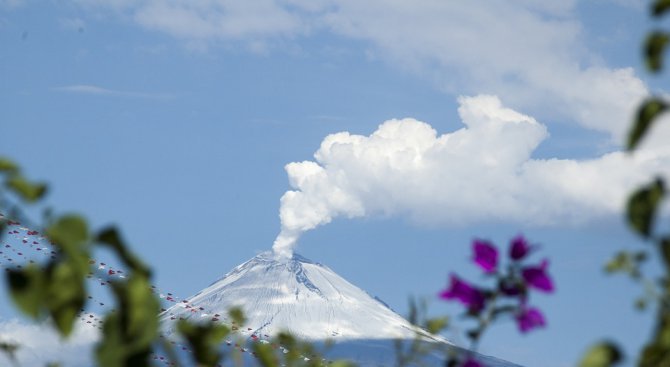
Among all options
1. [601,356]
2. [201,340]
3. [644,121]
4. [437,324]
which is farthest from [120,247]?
[437,324]

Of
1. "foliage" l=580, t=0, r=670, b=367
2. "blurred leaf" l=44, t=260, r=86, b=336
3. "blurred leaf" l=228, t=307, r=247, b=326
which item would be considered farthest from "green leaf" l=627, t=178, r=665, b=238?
"blurred leaf" l=228, t=307, r=247, b=326

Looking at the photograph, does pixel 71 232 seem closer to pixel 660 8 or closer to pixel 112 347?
pixel 112 347

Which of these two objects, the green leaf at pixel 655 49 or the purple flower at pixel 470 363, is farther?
the purple flower at pixel 470 363

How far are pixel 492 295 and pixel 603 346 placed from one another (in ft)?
1.57

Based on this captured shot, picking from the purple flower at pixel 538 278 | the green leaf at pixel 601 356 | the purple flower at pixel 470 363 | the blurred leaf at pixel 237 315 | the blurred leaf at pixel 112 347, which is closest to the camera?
the blurred leaf at pixel 112 347

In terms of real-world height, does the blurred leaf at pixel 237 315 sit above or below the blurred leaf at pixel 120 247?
above

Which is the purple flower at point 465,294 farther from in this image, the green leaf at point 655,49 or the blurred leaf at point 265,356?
the green leaf at point 655,49

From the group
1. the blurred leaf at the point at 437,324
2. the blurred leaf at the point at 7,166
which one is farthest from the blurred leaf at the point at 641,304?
the blurred leaf at the point at 7,166

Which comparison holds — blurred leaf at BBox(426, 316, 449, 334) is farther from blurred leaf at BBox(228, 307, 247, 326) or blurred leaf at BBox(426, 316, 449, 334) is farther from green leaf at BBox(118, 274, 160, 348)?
green leaf at BBox(118, 274, 160, 348)

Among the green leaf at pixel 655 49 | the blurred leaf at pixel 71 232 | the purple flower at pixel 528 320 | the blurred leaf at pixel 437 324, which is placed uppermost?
the green leaf at pixel 655 49

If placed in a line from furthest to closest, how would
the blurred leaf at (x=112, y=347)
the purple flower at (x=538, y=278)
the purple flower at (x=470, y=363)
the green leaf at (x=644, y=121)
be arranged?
the purple flower at (x=538, y=278) → the purple flower at (x=470, y=363) → the green leaf at (x=644, y=121) → the blurred leaf at (x=112, y=347)

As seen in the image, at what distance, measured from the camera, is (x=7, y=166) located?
5.32 feet

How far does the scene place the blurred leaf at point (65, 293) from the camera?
143cm

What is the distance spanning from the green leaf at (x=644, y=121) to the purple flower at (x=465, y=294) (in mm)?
507
